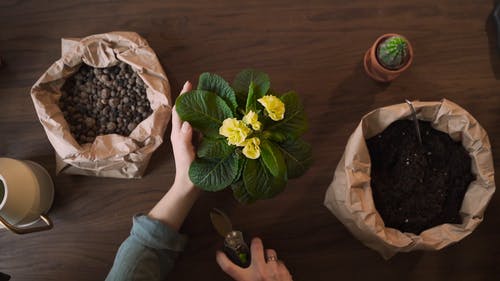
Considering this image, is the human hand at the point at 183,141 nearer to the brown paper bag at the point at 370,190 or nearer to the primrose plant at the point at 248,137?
the primrose plant at the point at 248,137

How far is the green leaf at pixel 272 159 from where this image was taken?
0.63 m

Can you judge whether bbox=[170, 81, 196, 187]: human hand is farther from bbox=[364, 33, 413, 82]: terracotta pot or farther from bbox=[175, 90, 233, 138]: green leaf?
bbox=[364, 33, 413, 82]: terracotta pot

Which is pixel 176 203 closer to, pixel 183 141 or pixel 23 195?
pixel 183 141

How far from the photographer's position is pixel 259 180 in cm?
67

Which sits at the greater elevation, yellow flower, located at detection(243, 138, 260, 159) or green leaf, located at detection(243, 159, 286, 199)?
yellow flower, located at detection(243, 138, 260, 159)

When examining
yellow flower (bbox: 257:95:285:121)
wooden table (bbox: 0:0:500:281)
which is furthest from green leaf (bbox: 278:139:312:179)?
wooden table (bbox: 0:0:500:281)

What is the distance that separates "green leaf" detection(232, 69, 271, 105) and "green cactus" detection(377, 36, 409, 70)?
12.5 inches

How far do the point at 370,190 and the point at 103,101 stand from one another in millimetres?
678

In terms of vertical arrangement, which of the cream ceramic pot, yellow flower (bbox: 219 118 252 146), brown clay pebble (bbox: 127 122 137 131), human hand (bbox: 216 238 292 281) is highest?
yellow flower (bbox: 219 118 252 146)

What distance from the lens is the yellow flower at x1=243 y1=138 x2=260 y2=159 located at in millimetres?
607

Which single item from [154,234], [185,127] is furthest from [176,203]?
[185,127]

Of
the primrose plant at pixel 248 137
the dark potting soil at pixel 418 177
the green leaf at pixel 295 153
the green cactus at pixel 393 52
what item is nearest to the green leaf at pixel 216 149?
the primrose plant at pixel 248 137

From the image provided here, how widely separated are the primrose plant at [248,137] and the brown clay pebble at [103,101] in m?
0.29

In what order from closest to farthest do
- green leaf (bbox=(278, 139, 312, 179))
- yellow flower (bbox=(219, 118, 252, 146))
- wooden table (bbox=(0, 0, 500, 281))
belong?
yellow flower (bbox=(219, 118, 252, 146)) → green leaf (bbox=(278, 139, 312, 179)) → wooden table (bbox=(0, 0, 500, 281))
